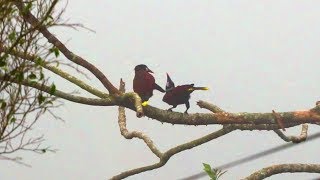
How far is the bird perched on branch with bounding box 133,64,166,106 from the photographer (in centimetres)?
570

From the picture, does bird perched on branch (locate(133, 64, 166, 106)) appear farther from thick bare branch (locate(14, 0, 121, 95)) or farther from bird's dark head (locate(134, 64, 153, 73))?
thick bare branch (locate(14, 0, 121, 95))

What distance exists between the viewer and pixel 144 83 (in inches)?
225

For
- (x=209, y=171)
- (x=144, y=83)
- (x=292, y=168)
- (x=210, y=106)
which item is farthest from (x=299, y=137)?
(x=144, y=83)

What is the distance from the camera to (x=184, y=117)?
5.99 meters

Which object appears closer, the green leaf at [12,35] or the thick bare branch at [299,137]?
the green leaf at [12,35]

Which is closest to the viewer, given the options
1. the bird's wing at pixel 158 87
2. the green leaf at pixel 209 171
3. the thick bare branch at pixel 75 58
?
the thick bare branch at pixel 75 58

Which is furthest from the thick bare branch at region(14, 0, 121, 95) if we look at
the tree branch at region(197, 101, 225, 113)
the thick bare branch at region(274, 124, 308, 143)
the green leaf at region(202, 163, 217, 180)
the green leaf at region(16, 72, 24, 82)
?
the thick bare branch at region(274, 124, 308, 143)

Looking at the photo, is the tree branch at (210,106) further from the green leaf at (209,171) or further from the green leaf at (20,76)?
the green leaf at (20,76)

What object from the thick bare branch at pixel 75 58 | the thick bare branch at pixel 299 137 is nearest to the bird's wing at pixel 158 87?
the thick bare branch at pixel 75 58

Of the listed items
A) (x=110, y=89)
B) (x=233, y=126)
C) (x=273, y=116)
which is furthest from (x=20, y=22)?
(x=233, y=126)

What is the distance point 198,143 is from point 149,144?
87cm

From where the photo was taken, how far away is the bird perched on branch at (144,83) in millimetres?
5699

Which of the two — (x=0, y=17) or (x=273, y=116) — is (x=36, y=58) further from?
(x=273, y=116)

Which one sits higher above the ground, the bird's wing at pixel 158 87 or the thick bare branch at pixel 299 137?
the bird's wing at pixel 158 87
